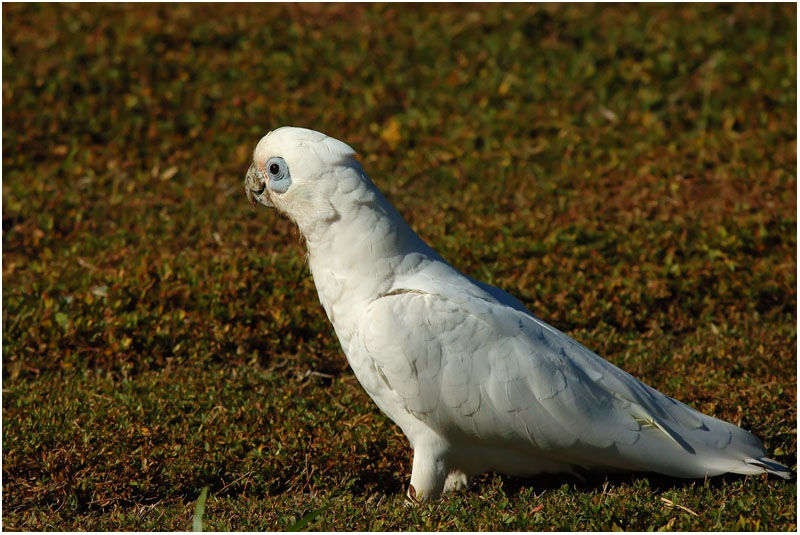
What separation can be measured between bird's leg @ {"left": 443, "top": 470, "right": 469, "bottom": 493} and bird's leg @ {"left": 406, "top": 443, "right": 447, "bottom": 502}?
0.33ft

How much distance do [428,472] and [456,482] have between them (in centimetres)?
19

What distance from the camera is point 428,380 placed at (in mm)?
3510

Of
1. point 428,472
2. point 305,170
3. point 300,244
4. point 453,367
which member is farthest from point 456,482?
point 305,170

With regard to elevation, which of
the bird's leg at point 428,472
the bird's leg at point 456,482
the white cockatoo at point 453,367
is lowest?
the bird's leg at point 456,482

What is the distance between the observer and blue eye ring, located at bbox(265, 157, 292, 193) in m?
3.69

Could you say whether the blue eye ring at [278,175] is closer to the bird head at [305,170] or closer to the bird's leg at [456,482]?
the bird head at [305,170]

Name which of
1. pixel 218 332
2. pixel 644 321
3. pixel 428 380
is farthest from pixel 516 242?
pixel 428 380

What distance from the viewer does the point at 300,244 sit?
3.82 m

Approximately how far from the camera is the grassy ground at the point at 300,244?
12.8ft

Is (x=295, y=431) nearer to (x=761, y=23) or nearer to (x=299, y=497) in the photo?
(x=299, y=497)

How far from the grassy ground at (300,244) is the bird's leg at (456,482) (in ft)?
0.54

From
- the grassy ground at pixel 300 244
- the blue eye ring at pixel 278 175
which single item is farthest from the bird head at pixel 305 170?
the grassy ground at pixel 300 244

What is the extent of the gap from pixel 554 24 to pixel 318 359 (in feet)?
14.6

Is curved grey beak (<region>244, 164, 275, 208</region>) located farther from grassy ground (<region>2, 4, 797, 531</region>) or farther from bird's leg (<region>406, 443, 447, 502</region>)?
bird's leg (<region>406, 443, 447, 502</region>)
